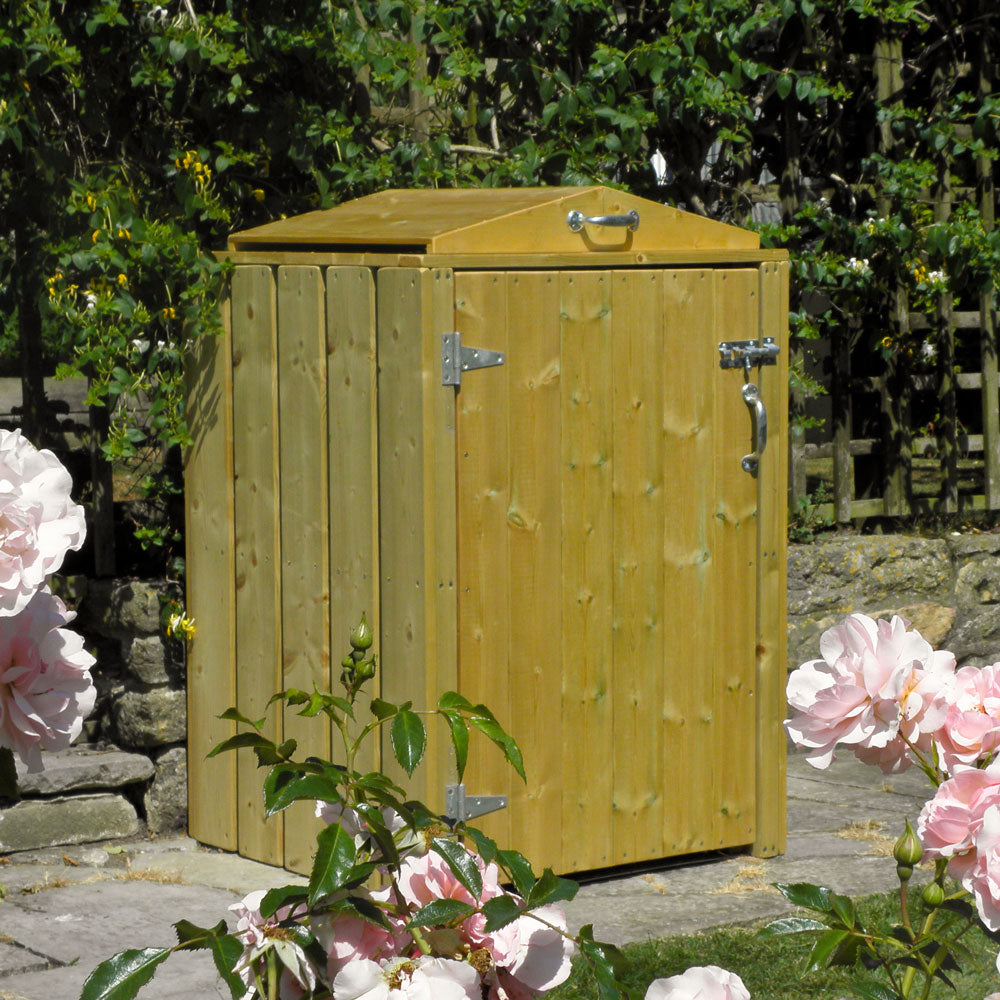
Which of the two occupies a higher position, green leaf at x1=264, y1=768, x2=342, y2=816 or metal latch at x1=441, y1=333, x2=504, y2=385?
metal latch at x1=441, y1=333, x2=504, y2=385

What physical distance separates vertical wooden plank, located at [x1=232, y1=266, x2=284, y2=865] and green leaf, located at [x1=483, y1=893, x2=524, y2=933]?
304 centimetres

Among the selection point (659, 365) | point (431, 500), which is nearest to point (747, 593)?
point (659, 365)

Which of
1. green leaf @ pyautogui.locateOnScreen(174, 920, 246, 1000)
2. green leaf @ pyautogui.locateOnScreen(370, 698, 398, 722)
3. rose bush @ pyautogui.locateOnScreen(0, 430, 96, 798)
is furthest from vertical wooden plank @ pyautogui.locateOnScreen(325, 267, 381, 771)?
rose bush @ pyautogui.locateOnScreen(0, 430, 96, 798)

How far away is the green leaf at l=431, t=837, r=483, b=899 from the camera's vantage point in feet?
4.21

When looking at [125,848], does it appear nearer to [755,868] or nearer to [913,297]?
[755,868]

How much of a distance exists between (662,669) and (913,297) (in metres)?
2.16

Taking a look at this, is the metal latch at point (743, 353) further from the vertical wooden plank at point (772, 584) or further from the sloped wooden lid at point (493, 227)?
the sloped wooden lid at point (493, 227)

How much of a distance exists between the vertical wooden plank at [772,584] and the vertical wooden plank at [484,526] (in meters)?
0.78

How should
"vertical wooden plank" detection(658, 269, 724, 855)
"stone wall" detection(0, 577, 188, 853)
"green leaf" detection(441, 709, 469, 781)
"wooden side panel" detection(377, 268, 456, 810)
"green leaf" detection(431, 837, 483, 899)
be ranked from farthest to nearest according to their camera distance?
"stone wall" detection(0, 577, 188, 853)
"vertical wooden plank" detection(658, 269, 724, 855)
"wooden side panel" detection(377, 268, 456, 810)
"green leaf" detection(441, 709, 469, 781)
"green leaf" detection(431, 837, 483, 899)

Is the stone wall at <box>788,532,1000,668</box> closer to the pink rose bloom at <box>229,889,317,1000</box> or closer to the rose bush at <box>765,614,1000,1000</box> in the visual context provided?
the rose bush at <box>765,614,1000,1000</box>

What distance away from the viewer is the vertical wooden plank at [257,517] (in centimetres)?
426

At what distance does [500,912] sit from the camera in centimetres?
127

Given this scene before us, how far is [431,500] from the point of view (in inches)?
153

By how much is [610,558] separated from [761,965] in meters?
1.07
